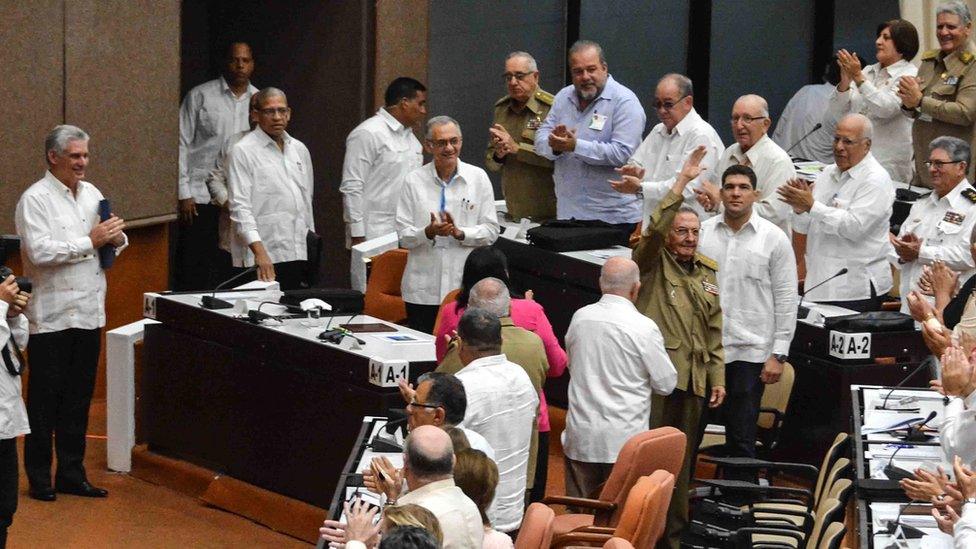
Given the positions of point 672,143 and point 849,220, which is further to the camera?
point 672,143

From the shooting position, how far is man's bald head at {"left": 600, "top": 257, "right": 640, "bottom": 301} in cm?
666

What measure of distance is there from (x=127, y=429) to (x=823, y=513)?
4014 mm

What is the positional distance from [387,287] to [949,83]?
3791 mm

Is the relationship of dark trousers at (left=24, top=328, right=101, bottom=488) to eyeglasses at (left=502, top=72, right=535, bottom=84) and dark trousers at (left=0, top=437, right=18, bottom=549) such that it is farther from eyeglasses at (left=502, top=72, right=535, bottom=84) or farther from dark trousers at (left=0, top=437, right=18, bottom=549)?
eyeglasses at (left=502, top=72, right=535, bottom=84)

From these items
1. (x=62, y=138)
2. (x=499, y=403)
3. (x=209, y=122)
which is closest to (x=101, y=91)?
(x=209, y=122)

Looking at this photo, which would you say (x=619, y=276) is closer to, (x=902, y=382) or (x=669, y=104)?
(x=902, y=382)

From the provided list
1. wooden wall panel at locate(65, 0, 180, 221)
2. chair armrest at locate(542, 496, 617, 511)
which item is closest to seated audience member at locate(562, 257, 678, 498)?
chair armrest at locate(542, 496, 617, 511)

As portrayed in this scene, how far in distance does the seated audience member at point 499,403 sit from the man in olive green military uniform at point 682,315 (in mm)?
1330

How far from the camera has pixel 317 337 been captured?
7508mm

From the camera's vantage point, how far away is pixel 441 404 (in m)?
5.37

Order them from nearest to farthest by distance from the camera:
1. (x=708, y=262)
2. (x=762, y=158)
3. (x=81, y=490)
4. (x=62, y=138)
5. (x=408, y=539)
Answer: (x=408, y=539)
(x=708, y=262)
(x=62, y=138)
(x=81, y=490)
(x=762, y=158)

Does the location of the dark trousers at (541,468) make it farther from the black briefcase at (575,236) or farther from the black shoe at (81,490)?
the black shoe at (81,490)

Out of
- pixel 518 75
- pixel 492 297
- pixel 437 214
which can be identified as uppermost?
pixel 518 75

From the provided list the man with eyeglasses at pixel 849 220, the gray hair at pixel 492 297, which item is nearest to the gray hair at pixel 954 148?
the man with eyeglasses at pixel 849 220
